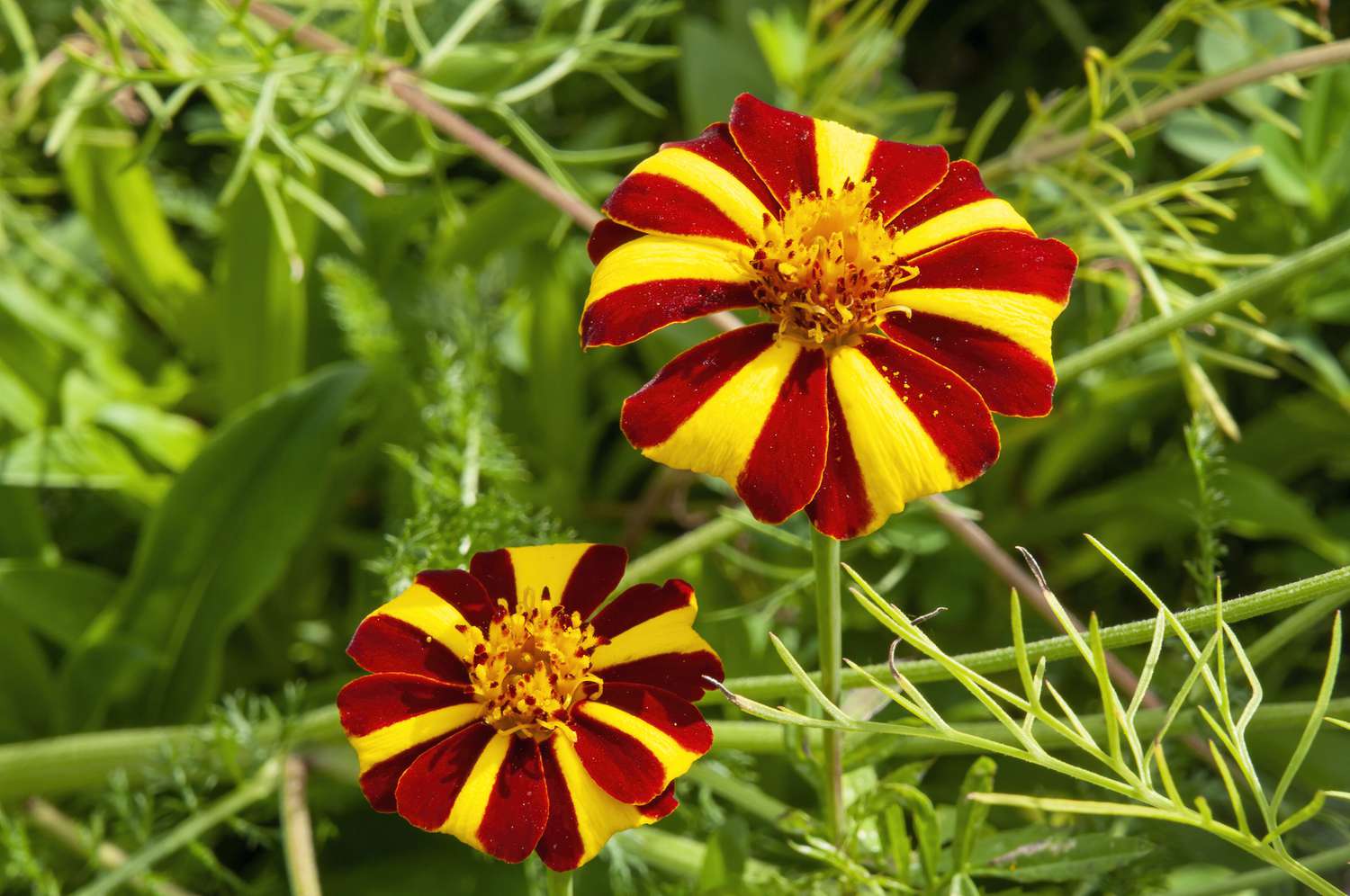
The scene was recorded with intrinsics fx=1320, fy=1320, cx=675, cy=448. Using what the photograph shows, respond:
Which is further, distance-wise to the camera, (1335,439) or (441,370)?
(1335,439)

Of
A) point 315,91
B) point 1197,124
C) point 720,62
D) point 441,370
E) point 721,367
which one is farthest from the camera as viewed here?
point 720,62

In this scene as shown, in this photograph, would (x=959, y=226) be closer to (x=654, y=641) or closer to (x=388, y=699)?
(x=654, y=641)

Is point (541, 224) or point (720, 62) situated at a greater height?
point (720, 62)

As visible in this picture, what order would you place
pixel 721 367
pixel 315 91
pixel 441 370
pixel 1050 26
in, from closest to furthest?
pixel 721 367 → pixel 441 370 → pixel 315 91 → pixel 1050 26

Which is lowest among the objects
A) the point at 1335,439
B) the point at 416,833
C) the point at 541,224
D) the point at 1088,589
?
the point at 416,833

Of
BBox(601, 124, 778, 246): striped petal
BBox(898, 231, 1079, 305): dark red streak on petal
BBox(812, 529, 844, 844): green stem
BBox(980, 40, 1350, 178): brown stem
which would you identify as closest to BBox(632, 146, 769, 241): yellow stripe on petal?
BBox(601, 124, 778, 246): striped petal

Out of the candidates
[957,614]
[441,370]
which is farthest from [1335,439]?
[441,370]

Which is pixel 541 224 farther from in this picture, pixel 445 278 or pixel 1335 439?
pixel 1335 439
